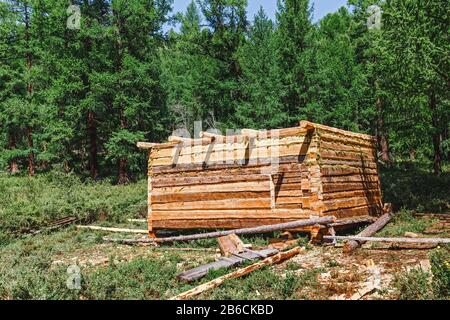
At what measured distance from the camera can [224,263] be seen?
9992 millimetres

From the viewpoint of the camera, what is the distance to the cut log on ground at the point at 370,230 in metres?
10.8

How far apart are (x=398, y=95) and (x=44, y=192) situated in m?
20.5

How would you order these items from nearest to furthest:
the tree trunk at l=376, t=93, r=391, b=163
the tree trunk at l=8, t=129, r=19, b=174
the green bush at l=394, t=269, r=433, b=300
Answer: the green bush at l=394, t=269, r=433, b=300 < the tree trunk at l=376, t=93, r=391, b=163 < the tree trunk at l=8, t=129, r=19, b=174

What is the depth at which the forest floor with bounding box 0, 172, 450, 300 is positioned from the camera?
7746mm

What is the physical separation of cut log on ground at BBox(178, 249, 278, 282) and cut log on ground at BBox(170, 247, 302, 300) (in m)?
0.32

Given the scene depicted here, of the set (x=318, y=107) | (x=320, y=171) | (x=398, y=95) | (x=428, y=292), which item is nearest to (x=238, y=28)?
(x=318, y=107)

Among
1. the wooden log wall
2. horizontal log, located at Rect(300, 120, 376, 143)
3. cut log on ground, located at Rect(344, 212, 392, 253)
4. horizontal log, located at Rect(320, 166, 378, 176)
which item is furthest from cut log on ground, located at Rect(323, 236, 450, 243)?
horizontal log, located at Rect(300, 120, 376, 143)

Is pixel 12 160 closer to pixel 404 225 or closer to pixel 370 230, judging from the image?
pixel 370 230

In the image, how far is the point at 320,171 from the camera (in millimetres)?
12617

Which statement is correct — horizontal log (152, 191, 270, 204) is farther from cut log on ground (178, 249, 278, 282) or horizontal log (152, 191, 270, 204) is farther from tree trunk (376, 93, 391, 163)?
tree trunk (376, 93, 391, 163)

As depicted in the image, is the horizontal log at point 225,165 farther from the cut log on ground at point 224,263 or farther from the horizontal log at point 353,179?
the cut log on ground at point 224,263

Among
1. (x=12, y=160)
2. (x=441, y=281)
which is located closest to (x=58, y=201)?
(x=12, y=160)

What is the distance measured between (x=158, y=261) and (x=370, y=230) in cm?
722

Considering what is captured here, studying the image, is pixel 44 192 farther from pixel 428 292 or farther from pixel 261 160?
pixel 428 292
